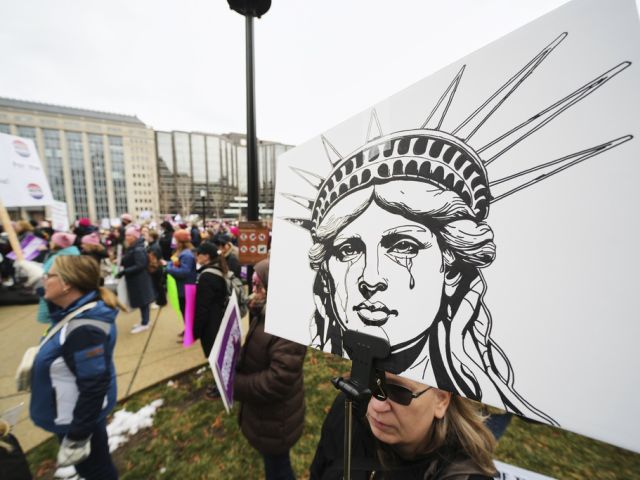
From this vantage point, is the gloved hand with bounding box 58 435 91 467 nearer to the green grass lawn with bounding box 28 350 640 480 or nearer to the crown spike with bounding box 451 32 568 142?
the green grass lawn with bounding box 28 350 640 480

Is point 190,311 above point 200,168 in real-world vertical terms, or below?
below

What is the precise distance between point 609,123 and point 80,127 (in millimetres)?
80086

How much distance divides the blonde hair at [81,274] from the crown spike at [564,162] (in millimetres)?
2753

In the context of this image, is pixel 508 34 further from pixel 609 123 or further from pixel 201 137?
pixel 201 137

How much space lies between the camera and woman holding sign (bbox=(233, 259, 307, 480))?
1869 mm

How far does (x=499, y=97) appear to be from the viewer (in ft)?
1.80

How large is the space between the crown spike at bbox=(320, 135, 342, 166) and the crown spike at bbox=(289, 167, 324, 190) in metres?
0.07

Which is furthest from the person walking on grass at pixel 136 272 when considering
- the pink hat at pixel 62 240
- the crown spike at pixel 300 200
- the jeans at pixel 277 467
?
the crown spike at pixel 300 200

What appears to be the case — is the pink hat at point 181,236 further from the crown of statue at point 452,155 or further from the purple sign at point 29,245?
the crown of statue at point 452,155

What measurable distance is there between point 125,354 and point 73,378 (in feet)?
10.5

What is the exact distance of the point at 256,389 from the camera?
1.90m

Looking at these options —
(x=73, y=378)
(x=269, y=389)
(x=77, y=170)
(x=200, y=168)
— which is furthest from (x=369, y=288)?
(x=200, y=168)

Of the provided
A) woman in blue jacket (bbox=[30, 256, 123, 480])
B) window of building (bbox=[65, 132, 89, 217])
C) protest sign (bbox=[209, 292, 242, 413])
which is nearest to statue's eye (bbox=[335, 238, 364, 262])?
protest sign (bbox=[209, 292, 242, 413])

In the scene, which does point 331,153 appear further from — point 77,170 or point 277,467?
point 77,170
